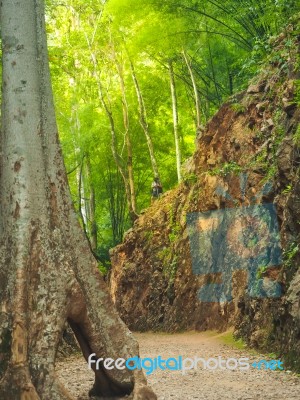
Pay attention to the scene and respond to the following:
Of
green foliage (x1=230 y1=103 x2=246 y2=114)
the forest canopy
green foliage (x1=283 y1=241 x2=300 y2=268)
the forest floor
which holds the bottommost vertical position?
the forest floor

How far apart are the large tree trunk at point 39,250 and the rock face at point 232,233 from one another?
2664 millimetres

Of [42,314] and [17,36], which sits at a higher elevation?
[17,36]

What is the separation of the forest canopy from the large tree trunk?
8910 millimetres

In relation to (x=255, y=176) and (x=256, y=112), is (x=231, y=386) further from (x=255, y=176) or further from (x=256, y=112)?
(x=256, y=112)

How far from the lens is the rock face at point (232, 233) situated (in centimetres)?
823

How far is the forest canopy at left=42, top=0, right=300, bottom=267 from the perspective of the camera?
16.6m

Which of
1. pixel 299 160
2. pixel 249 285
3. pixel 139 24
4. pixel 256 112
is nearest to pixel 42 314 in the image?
pixel 299 160

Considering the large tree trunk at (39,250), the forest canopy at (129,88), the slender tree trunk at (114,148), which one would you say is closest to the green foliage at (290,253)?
the large tree trunk at (39,250)

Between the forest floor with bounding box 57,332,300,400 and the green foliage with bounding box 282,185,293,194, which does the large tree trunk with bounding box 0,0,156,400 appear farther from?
the green foliage with bounding box 282,185,293,194

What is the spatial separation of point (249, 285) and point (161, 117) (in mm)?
14312

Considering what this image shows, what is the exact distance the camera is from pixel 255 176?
10727 millimetres

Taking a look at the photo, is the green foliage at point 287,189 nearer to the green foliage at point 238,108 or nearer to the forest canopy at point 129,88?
the green foliage at point 238,108

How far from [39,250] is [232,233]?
7283 millimetres

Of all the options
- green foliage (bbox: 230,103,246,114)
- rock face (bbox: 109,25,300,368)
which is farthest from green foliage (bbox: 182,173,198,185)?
green foliage (bbox: 230,103,246,114)
